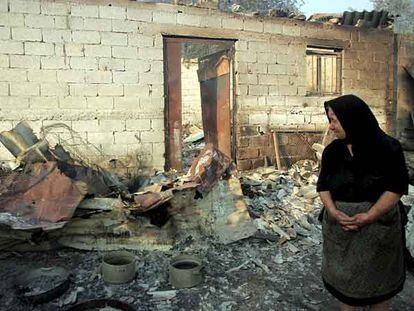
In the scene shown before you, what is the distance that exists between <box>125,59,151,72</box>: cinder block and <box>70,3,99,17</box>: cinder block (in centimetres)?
96

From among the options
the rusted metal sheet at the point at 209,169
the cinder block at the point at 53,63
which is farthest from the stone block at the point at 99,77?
the rusted metal sheet at the point at 209,169

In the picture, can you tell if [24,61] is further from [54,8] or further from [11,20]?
[54,8]

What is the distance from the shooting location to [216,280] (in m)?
3.73

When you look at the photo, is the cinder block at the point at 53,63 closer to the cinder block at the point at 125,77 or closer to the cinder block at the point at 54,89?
the cinder block at the point at 54,89

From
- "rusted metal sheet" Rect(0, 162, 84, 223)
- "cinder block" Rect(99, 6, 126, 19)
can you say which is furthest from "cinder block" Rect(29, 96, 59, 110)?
"rusted metal sheet" Rect(0, 162, 84, 223)

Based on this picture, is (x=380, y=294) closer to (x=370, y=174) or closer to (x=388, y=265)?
(x=388, y=265)

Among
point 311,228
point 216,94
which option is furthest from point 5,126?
point 311,228

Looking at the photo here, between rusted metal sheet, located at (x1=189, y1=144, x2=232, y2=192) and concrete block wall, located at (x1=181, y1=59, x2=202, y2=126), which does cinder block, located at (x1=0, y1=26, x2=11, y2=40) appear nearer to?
Result: rusted metal sheet, located at (x1=189, y1=144, x2=232, y2=192)

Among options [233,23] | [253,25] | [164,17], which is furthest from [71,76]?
[253,25]

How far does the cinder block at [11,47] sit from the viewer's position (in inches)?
233

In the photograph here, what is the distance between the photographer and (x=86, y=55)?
6340 mm

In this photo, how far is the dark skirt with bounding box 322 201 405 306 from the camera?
218 centimetres

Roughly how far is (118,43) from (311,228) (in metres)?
4.54

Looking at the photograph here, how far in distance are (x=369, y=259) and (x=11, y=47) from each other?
241 inches
